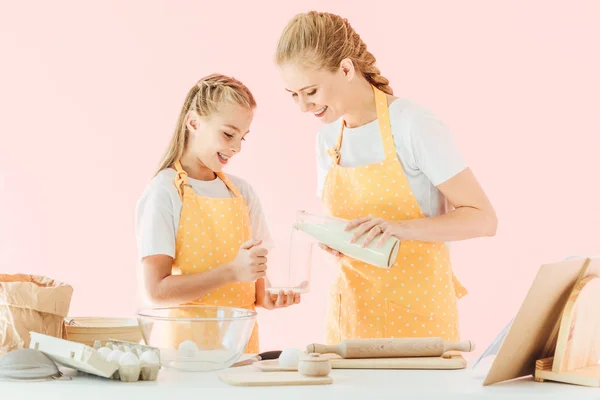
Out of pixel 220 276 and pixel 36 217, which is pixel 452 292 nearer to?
pixel 220 276

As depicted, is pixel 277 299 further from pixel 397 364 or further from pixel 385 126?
pixel 397 364

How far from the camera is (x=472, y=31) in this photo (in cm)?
380

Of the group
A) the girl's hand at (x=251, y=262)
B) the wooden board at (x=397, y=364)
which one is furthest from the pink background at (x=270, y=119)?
the wooden board at (x=397, y=364)

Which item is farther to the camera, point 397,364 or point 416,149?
point 416,149

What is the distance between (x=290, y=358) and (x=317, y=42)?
97 cm

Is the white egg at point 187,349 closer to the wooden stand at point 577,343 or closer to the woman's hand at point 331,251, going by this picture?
the wooden stand at point 577,343

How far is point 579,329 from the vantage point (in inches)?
57.3

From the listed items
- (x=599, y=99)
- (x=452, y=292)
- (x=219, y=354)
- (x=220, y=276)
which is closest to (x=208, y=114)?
(x=220, y=276)

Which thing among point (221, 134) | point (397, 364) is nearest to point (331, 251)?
point (221, 134)

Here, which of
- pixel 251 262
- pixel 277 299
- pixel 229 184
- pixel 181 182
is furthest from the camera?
pixel 229 184

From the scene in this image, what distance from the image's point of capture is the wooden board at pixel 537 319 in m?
1.35

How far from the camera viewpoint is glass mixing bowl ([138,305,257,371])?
142 centimetres

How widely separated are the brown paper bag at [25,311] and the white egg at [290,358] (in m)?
0.44

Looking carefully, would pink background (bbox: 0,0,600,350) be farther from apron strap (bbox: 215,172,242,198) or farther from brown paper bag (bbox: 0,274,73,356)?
brown paper bag (bbox: 0,274,73,356)
